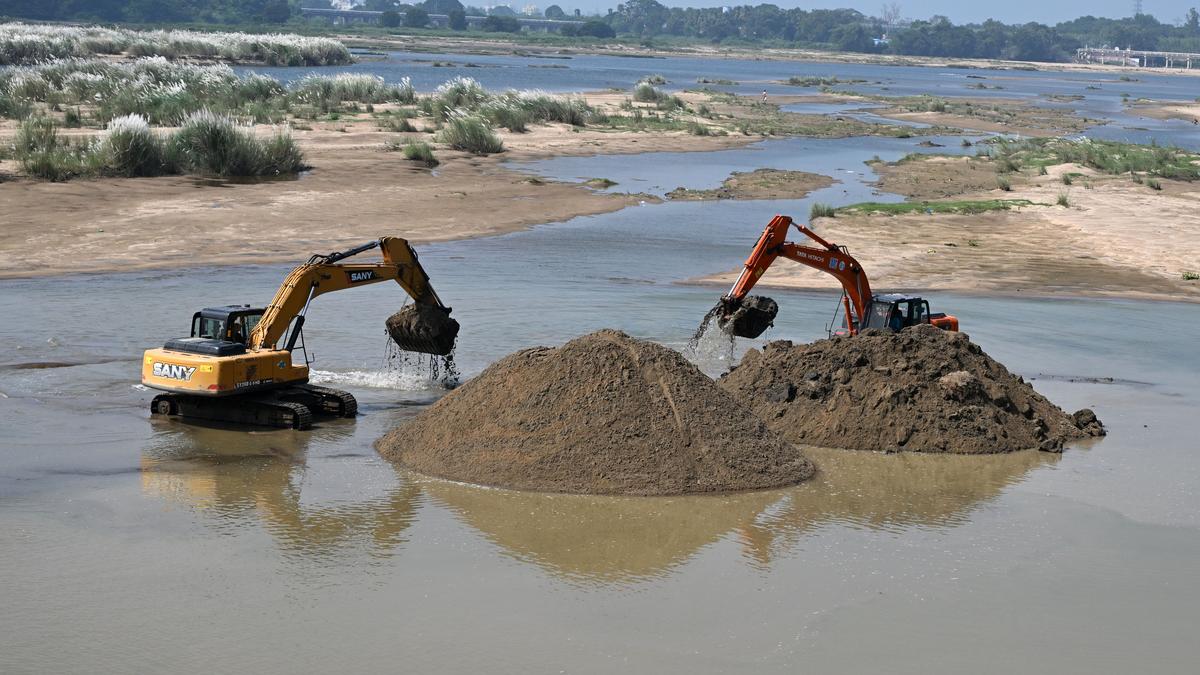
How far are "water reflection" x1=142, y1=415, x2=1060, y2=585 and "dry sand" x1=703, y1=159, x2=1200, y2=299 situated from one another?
476 inches

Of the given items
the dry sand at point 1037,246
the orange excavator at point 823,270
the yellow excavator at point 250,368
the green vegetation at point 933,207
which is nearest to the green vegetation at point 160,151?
the dry sand at point 1037,246

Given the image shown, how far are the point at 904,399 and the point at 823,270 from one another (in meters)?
3.11

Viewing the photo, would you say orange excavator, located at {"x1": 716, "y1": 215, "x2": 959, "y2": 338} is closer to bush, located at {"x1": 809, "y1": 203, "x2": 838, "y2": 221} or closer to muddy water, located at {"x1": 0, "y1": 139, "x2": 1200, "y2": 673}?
muddy water, located at {"x1": 0, "y1": 139, "x2": 1200, "y2": 673}

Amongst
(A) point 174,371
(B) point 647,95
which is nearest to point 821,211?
(A) point 174,371

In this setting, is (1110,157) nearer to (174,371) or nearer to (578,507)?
(578,507)

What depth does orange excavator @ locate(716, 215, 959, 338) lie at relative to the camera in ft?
67.2

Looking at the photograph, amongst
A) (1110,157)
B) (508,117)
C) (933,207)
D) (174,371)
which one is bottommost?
(174,371)

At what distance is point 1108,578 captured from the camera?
45.6 ft

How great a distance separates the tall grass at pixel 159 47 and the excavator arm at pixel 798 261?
68388 millimetres


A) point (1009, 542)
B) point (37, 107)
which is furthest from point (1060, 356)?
point (37, 107)

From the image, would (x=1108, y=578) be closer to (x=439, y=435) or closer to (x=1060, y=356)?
(x=439, y=435)

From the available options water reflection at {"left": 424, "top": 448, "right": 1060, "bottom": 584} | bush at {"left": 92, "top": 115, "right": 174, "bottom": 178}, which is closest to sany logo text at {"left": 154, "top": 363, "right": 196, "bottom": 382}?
water reflection at {"left": 424, "top": 448, "right": 1060, "bottom": 584}

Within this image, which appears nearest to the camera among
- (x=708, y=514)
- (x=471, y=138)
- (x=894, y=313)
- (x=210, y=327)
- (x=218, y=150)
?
(x=708, y=514)

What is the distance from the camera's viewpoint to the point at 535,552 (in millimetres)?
13961
